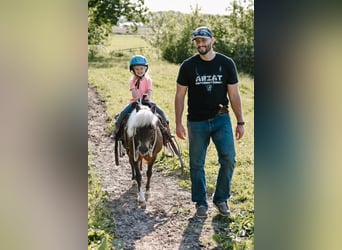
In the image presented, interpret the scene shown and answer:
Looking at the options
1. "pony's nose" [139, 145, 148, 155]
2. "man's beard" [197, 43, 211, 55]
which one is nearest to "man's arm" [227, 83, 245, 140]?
"man's beard" [197, 43, 211, 55]

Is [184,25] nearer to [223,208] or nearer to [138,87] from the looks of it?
[138,87]

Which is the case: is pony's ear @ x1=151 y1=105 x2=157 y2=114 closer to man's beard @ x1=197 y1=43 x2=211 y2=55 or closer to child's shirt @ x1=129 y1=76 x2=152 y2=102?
child's shirt @ x1=129 y1=76 x2=152 y2=102

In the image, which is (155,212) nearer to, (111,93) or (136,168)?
(136,168)

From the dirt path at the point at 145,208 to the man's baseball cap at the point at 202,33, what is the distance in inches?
18.0

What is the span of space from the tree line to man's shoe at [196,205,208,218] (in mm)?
562

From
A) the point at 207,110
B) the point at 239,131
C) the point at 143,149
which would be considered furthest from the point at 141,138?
the point at 239,131

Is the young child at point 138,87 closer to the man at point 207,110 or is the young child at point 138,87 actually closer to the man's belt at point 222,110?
the man at point 207,110

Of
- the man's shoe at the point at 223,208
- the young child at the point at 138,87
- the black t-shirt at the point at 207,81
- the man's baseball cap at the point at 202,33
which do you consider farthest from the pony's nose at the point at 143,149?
the man's baseball cap at the point at 202,33

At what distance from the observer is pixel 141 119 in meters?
2.19

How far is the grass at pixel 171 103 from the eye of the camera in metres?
2.20

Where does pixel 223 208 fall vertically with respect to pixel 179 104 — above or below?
below

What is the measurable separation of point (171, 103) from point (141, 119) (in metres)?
0.14
